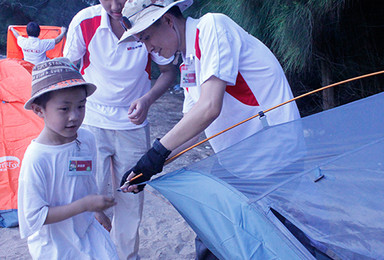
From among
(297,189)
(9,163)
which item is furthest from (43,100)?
(9,163)

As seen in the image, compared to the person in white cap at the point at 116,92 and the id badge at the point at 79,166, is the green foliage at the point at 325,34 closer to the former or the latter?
the person in white cap at the point at 116,92

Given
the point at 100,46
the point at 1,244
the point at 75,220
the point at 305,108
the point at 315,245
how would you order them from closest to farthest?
the point at 315,245, the point at 75,220, the point at 100,46, the point at 1,244, the point at 305,108

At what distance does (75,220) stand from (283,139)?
928 mm

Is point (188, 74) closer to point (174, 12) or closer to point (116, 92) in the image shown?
point (174, 12)

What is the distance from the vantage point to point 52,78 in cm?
163

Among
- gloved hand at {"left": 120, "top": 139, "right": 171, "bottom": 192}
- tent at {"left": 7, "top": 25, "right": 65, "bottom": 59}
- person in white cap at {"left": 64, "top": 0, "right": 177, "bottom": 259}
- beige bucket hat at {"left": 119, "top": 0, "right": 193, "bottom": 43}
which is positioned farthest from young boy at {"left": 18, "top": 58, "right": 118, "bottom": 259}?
tent at {"left": 7, "top": 25, "right": 65, "bottom": 59}

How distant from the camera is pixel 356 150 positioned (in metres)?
1.41

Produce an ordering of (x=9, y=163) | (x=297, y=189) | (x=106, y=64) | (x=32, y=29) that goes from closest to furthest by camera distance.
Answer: (x=297, y=189) → (x=106, y=64) → (x=9, y=163) → (x=32, y=29)

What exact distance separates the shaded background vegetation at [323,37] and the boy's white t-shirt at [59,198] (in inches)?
89.7

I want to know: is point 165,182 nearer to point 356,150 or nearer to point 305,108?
point 356,150

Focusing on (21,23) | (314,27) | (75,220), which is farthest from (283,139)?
(21,23)

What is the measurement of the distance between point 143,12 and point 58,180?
2.54ft

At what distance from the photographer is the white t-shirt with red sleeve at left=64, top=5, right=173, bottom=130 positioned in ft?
7.48

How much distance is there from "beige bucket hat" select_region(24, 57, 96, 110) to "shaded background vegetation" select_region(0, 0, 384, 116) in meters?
2.19
